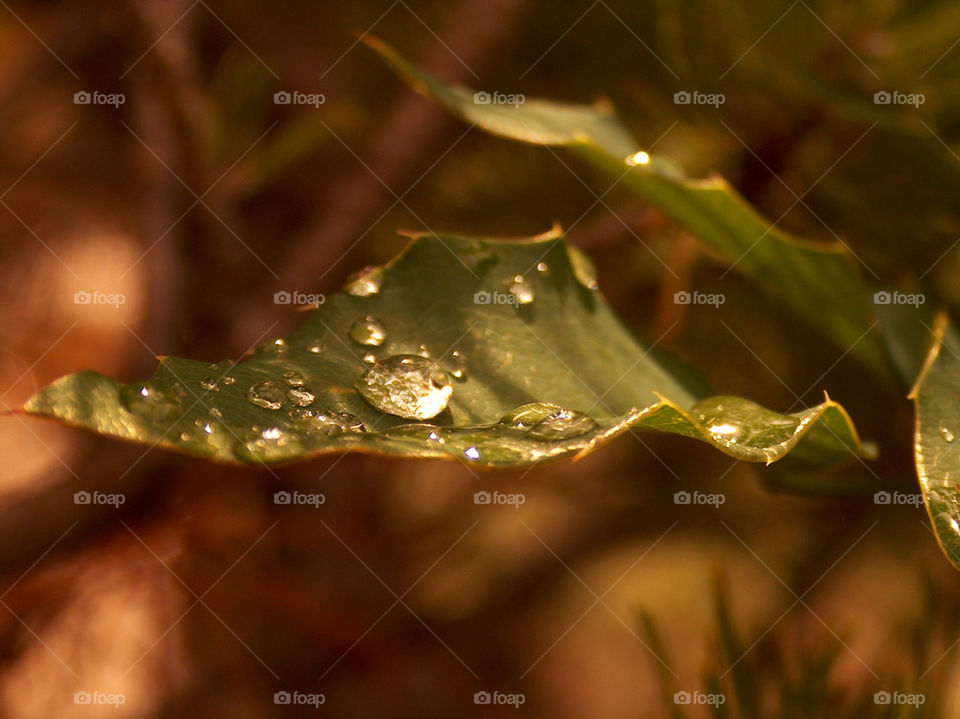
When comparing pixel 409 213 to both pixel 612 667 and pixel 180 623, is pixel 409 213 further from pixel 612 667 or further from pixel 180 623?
pixel 612 667

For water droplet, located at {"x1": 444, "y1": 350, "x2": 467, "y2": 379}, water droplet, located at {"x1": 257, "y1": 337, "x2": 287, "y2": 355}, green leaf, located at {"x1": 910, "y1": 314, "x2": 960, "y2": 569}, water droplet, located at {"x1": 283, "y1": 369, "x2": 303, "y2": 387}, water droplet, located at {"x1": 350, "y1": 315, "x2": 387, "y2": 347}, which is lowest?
green leaf, located at {"x1": 910, "y1": 314, "x2": 960, "y2": 569}

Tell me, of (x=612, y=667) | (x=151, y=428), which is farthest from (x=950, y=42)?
(x=612, y=667)

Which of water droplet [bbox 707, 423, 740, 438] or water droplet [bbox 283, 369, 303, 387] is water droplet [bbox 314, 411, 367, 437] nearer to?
water droplet [bbox 283, 369, 303, 387]

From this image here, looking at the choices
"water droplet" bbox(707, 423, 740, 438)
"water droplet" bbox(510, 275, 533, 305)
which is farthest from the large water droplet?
"water droplet" bbox(510, 275, 533, 305)

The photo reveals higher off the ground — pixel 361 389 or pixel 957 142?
pixel 957 142

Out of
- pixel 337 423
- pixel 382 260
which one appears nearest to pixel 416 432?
pixel 337 423

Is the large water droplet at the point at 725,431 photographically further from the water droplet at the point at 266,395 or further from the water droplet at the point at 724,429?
the water droplet at the point at 266,395
